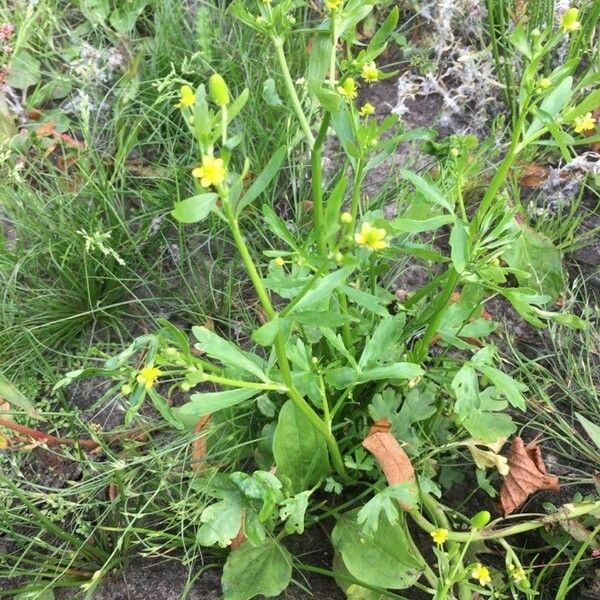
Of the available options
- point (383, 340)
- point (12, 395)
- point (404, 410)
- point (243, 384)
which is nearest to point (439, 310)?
point (383, 340)

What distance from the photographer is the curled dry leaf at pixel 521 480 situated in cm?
125

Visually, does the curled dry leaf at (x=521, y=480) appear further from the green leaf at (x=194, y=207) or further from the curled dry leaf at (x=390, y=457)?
the green leaf at (x=194, y=207)

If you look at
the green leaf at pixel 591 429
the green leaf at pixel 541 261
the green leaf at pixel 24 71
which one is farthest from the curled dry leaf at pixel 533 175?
the green leaf at pixel 24 71

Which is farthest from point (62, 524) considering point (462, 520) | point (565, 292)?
point (565, 292)

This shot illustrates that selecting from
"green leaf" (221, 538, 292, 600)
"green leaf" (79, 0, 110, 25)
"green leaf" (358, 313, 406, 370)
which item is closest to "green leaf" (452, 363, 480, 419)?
"green leaf" (358, 313, 406, 370)

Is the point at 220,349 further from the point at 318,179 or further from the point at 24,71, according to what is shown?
the point at 24,71

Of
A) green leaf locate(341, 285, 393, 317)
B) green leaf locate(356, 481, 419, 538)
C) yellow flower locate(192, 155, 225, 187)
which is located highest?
yellow flower locate(192, 155, 225, 187)

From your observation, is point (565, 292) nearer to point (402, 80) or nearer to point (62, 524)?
point (402, 80)

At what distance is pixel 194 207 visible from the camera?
2.30 feet

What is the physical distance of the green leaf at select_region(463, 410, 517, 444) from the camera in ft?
3.88

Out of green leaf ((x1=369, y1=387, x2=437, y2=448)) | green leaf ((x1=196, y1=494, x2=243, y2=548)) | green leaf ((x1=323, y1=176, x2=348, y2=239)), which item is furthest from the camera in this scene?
green leaf ((x1=369, y1=387, x2=437, y2=448))

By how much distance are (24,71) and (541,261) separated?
156 cm

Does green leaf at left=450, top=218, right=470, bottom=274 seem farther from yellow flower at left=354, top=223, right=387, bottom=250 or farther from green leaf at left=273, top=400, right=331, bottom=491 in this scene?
green leaf at left=273, top=400, right=331, bottom=491

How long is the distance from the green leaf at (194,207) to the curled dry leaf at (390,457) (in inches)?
24.2
